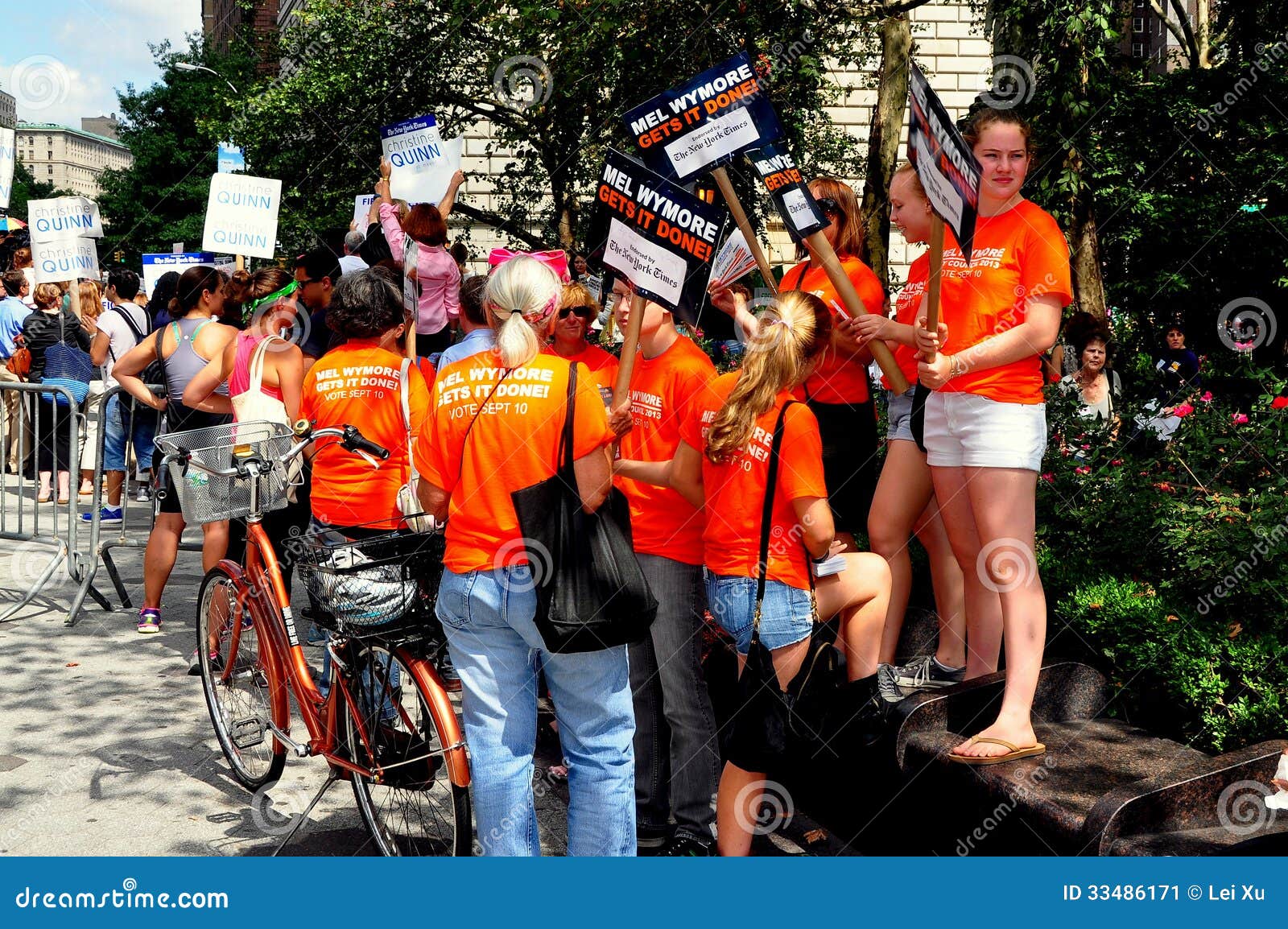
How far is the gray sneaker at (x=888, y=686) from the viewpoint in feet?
15.9

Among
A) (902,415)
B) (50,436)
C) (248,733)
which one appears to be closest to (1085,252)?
(902,415)

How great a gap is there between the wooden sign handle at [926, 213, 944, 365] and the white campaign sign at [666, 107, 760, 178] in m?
0.69

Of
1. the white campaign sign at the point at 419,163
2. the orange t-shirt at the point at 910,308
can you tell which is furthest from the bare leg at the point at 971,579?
the white campaign sign at the point at 419,163

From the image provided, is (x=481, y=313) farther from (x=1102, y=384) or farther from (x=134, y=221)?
(x=134, y=221)

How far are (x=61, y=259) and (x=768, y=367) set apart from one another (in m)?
8.74

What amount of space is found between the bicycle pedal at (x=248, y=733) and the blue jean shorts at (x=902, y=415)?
2.58 m

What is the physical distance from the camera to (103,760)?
18.5 ft

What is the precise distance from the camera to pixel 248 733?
5.22 m

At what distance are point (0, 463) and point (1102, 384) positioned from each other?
7.04 metres

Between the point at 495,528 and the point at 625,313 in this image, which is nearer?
the point at 495,528

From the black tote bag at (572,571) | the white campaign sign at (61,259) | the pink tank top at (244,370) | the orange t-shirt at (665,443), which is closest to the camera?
the black tote bag at (572,571)

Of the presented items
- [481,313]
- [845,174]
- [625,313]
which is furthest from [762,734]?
[845,174]

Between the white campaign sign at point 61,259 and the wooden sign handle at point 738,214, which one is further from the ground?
the white campaign sign at point 61,259

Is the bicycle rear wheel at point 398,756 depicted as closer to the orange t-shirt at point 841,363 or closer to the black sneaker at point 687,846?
the black sneaker at point 687,846
